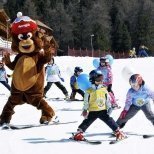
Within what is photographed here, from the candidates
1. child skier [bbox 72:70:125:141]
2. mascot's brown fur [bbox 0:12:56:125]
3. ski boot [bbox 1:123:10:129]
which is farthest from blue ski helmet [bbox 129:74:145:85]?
ski boot [bbox 1:123:10:129]

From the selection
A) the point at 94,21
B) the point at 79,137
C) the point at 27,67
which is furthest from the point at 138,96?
the point at 94,21

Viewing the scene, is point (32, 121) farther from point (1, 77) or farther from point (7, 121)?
point (1, 77)

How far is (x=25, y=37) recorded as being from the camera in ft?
31.1

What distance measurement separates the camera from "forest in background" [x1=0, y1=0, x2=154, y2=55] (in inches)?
3558

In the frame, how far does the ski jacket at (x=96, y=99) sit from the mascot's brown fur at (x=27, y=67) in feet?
5.43

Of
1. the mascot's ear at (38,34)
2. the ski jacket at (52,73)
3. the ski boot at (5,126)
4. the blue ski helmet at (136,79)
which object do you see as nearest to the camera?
the blue ski helmet at (136,79)

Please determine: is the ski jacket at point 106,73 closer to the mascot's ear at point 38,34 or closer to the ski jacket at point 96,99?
the mascot's ear at point 38,34

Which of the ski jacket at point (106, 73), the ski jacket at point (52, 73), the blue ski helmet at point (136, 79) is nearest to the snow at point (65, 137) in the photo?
the blue ski helmet at point (136, 79)

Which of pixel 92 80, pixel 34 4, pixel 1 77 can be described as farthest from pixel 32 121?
pixel 34 4

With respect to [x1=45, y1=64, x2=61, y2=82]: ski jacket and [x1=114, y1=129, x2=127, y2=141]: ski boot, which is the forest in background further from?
[x1=114, y1=129, x2=127, y2=141]: ski boot

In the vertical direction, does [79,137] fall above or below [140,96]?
below

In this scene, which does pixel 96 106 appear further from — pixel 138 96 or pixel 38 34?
pixel 38 34

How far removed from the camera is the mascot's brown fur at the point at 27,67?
938cm

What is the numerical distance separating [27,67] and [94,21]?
8695cm
